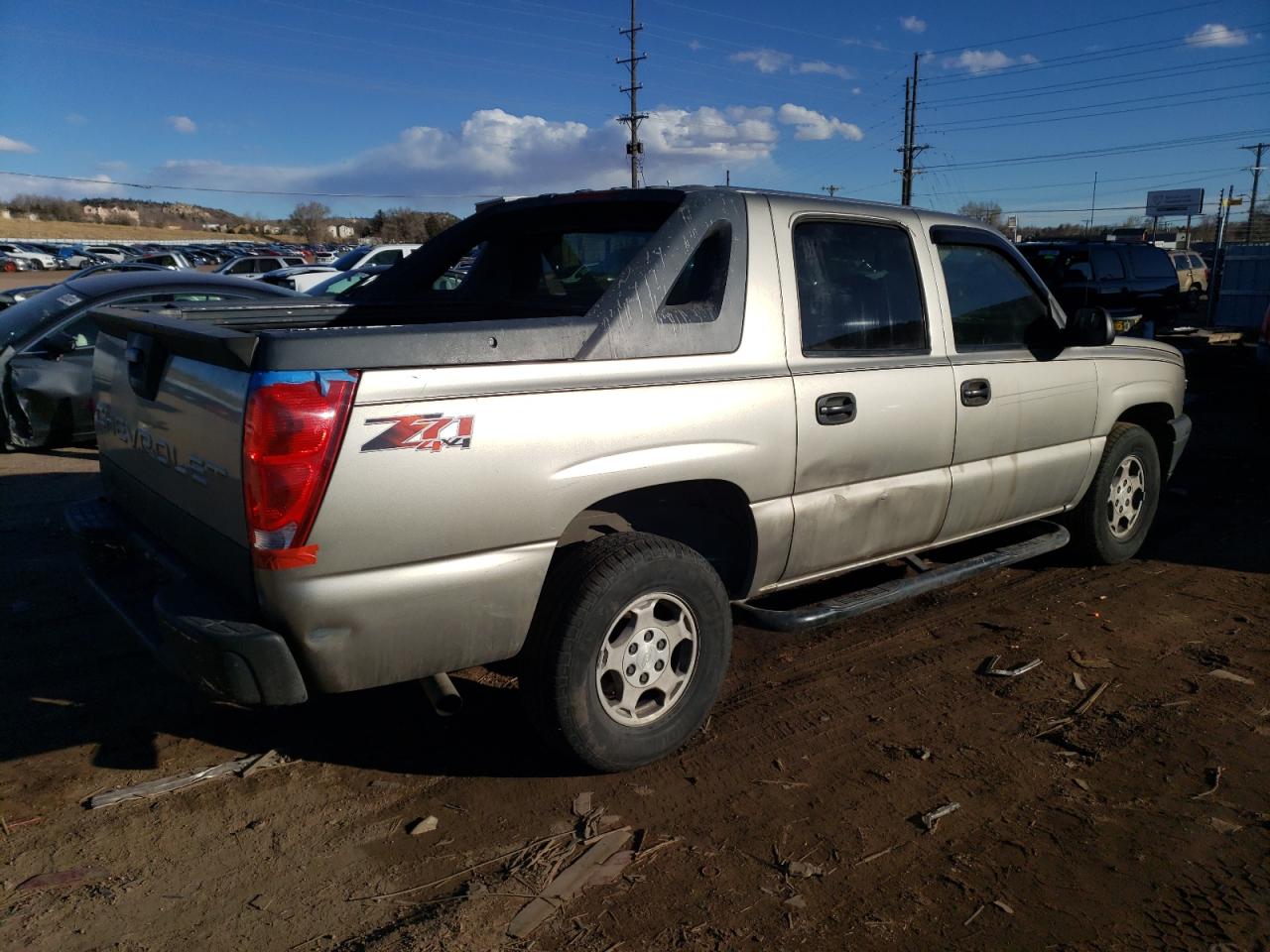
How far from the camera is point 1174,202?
60438 millimetres

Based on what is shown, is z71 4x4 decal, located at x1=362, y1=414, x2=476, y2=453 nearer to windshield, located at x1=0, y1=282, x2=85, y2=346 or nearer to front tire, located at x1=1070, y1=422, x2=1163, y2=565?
A: front tire, located at x1=1070, y1=422, x2=1163, y2=565

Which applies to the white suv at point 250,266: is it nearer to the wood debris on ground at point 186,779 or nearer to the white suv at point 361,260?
the white suv at point 361,260

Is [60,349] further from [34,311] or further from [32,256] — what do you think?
[32,256]

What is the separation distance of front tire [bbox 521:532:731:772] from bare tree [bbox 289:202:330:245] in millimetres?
121489

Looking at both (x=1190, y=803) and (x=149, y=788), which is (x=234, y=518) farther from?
(x=1190, y=803)

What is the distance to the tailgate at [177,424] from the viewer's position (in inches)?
106

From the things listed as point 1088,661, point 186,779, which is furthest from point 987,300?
point 186,779

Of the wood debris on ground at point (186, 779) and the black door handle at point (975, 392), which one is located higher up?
the black door handle at point (975, 392)

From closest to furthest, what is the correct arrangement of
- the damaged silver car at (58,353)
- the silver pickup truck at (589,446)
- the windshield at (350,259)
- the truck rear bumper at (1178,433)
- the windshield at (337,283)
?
the silver pickup truck at (589,446), the truck rear bumper at (1178,433), the damaged silver car at (58,353), the windshield at (337,283), the windshield at (350,259)

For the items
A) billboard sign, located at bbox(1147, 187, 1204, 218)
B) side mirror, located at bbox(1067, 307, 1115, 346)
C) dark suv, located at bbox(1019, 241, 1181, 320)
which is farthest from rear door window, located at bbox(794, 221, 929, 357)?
billboard sign, located at bbox(1147, 187, 1204, 218)

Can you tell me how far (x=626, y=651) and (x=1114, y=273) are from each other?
1735cm

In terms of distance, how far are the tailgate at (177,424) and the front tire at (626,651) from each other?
3.25ft

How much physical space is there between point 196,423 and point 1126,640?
4191 mm

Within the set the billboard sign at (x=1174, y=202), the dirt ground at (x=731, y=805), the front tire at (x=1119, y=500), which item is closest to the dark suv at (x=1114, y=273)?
the front tire at (x=1119, y=500)
